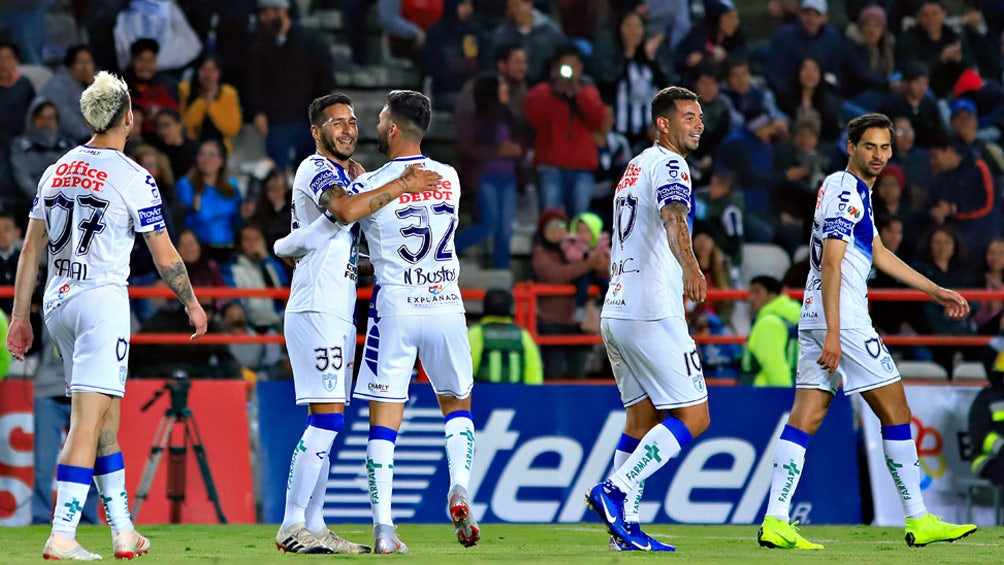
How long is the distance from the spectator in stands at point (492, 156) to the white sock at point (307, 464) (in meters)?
7.85

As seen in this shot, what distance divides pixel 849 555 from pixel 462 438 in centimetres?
235

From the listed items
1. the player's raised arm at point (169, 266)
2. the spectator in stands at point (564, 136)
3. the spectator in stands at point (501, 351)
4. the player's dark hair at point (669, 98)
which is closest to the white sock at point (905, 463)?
the player's dark hair at point (669, 98)

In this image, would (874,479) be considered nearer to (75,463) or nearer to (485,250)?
(485,250)

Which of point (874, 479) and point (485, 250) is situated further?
point (485, 250)

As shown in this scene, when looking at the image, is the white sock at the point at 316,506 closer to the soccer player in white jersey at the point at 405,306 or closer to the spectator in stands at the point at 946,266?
the soccer player in white jersey at the point at 405,306

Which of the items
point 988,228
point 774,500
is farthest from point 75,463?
point 988,228

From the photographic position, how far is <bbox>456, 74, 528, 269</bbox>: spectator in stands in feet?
54.5

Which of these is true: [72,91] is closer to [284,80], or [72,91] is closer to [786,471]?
[284,80]

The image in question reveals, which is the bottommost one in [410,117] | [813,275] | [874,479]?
[874,479]

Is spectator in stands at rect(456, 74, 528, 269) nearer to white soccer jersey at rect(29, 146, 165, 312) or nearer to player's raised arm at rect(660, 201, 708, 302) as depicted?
player's raised arm at rect(660, 201, 708, 302)

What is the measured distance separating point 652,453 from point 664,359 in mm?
561

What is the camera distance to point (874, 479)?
13.1m

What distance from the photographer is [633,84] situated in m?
17.7

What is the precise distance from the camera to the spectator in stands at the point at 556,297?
14.9m
